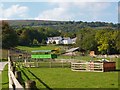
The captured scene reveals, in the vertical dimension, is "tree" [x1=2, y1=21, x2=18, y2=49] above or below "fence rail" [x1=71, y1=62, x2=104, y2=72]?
above

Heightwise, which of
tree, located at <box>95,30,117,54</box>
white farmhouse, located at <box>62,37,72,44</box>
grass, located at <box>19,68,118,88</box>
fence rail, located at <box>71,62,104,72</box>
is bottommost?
grass, located at <box>19,68,118,88</box>

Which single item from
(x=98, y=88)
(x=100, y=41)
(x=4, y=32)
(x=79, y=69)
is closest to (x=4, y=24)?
(x=4, y=32)

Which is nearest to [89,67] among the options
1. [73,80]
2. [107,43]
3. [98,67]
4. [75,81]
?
[98,67]

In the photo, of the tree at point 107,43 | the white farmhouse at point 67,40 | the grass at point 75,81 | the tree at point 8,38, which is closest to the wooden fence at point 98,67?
the grass at point 75,81

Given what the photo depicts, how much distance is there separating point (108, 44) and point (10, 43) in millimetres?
30286

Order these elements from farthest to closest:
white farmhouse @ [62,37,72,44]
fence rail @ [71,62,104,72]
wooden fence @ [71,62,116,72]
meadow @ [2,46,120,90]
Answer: white farmhouse @ [62,37,72,44], fence rail @ [71,62,104,72], wooden fence @ [71,62,116,72], meadow @ [2,46,120,90]

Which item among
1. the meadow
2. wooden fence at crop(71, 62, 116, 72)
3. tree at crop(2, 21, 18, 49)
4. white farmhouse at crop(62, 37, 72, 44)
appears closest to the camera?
the meadow

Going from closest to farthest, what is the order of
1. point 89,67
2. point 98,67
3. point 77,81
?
point 77,81 → point 98,67 → point 89,67

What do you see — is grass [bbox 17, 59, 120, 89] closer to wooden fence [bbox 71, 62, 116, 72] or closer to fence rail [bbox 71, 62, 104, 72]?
wooden fence [bbox 71, 62, 116, 72]

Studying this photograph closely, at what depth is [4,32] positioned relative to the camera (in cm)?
8594

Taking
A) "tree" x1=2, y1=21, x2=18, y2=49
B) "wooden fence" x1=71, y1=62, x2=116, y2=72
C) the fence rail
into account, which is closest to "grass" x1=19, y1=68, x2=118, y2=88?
"wooden fence" x1=71, y1=62, x2=116, y2=72

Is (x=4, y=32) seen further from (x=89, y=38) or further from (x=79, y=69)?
(x=79, y=69)

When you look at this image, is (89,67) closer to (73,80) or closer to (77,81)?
(73,80)

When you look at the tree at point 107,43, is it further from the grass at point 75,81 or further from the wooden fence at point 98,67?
the grass at point 75,81
